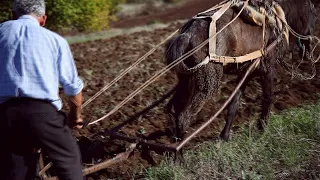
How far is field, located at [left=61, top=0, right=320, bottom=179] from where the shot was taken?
6613 millimetres

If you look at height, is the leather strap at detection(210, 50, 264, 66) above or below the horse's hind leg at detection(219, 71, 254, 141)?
above

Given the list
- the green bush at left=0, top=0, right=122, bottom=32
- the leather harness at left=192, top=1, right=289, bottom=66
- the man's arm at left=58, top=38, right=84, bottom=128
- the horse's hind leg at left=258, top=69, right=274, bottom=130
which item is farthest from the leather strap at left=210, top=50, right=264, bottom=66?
the green bush at left=0, top=0, right=122, bottom=32

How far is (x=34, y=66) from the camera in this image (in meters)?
3.89

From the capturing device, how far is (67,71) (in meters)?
3.99

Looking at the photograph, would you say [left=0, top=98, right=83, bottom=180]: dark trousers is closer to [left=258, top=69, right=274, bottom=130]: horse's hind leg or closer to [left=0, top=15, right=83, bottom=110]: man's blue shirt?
[left=0, top=15, right=83, bottom=110]: man's blue shirt

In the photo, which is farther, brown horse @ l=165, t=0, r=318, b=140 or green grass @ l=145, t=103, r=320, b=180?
brown horse @ l=165, t=0, r=318, b=140

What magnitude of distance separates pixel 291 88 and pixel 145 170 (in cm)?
421

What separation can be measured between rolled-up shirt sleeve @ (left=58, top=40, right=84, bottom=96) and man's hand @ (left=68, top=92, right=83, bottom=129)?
66 millimetres

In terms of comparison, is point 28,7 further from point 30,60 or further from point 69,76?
point 69,76

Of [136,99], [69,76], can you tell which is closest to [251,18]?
[136,99]

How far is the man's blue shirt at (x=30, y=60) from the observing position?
3883 mm

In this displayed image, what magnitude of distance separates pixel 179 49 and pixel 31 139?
2409 mm

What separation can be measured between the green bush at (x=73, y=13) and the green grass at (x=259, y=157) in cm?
1170

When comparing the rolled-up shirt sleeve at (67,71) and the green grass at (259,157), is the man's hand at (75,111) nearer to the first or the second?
the rolled-up shirt sleeve at (67,71)
